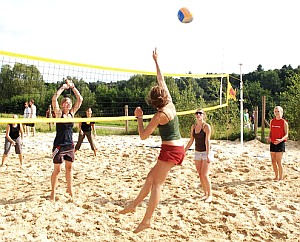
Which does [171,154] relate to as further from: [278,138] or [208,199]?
[278,138]

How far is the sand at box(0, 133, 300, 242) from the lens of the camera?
3.75 metres

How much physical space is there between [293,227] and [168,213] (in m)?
1.36

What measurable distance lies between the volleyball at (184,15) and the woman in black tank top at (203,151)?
2829 millimetres

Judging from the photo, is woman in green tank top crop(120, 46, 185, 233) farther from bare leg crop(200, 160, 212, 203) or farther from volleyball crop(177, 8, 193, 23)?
volleyball crop(177, 8, 193, 23)

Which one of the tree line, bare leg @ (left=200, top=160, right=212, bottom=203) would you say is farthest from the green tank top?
bare leg @ (left=200, top=160, right=212, bottom=203)

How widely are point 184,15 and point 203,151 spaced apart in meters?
3.27

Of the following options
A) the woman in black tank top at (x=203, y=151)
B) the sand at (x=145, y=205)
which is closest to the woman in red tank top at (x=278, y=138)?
the sand at (x=145, y=205)

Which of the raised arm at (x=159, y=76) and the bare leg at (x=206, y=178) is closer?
the raised arm at (x=159, y=76)

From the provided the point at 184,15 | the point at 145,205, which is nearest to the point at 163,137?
the point at 145,205

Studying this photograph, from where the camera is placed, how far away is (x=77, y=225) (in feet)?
12.7

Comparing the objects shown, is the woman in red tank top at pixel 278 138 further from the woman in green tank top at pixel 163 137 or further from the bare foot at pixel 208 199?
the woman in green tank top at pixel 163 137

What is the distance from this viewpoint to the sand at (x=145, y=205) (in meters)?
3.75

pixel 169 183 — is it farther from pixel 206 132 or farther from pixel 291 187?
pixel 291 187

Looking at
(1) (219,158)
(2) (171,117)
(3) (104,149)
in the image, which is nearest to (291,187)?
(1) (219,158)
